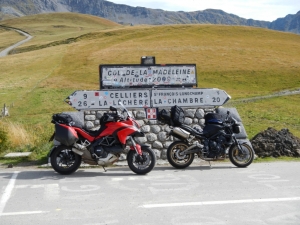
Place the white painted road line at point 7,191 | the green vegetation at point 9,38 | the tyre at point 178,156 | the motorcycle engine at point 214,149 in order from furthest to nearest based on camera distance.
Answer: the green vegetation at point 9,38
the motorcycle engine at point 214,149
the tyre at point 178,156
the white painted road line at point 7,191

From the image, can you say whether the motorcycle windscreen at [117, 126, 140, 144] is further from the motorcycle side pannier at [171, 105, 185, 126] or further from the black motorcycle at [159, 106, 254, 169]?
the motorcycle side pannier at [171, 105, 185, 126]

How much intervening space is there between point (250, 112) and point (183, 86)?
1513 centimetres

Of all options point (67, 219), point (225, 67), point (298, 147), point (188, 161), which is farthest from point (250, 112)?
point (225, 67)

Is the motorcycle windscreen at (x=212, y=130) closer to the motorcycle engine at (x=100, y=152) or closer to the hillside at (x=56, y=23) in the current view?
the motorcycle engine at (x=100, y=152)

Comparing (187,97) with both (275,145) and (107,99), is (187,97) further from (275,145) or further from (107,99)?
(275,145)

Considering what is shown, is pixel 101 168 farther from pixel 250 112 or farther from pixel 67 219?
pixel 250 112

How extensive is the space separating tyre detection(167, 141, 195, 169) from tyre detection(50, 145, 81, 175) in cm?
213

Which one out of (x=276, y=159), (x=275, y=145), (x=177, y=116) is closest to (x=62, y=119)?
(x=177, y=116)

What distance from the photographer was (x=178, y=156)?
33.5 feet

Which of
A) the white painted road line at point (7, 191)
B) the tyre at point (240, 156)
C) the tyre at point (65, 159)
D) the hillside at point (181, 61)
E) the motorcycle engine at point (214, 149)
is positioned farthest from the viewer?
the hillside at point (181, 61)

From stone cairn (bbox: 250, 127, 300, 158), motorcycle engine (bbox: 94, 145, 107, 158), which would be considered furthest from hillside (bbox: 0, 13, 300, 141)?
motorcycle engine (bbox: 94, 145, 107, 158)

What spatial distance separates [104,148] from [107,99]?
7.52ft

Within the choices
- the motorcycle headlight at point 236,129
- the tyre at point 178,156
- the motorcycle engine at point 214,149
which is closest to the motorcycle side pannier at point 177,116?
the tyre at point 178,156

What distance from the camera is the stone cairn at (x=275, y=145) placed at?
475 inches
